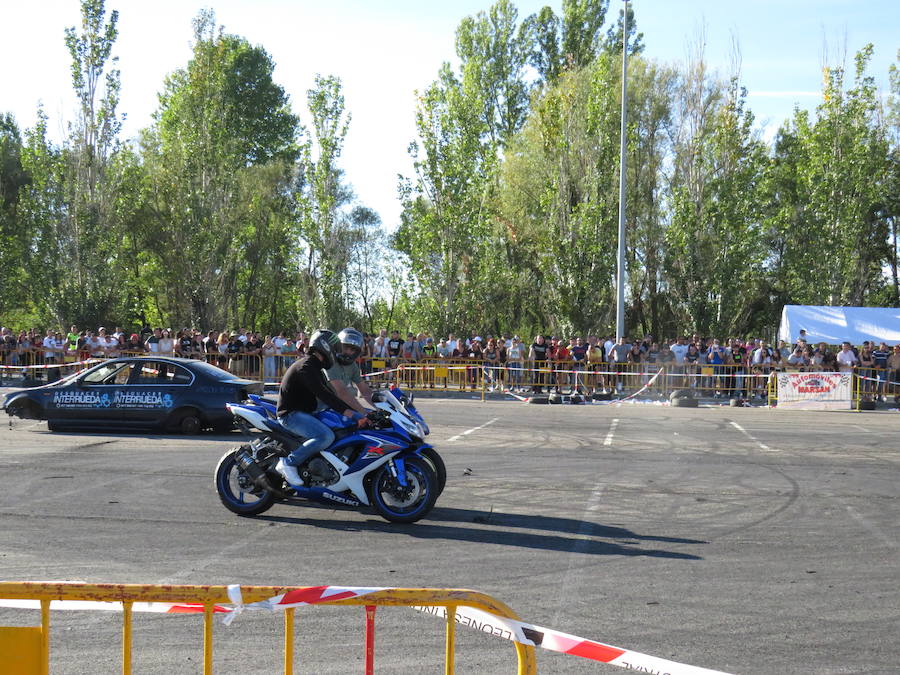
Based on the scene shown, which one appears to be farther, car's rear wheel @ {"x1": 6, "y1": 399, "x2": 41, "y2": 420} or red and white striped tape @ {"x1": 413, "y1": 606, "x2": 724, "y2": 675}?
car's rear wheel @ {"x1": 6, "y1": 399, "x2": 41, "y2": 420}

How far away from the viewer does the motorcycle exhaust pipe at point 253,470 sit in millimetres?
9062

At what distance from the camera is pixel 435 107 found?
41312 millimetres

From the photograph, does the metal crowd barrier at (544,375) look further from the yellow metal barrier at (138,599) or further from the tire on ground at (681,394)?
the yellow metal barrier at (138,599)

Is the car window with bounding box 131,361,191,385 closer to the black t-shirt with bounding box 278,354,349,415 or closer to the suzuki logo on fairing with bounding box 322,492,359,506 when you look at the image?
the black t-shirt with bounding box 278,354,349,415

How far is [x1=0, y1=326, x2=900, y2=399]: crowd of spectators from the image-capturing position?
2660 cm

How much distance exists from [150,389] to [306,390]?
8.01 metres

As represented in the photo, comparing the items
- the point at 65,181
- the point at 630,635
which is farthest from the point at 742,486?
the point at 65,181

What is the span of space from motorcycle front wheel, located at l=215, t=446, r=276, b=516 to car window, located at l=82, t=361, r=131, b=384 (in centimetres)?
754

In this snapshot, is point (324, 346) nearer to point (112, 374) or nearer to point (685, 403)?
point (112, 374)

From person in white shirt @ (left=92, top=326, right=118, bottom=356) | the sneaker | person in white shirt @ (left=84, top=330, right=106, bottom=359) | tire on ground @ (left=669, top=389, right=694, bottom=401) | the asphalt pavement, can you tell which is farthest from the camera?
person in white shirt @ (left=92, top=326, right=118, bottom=356)

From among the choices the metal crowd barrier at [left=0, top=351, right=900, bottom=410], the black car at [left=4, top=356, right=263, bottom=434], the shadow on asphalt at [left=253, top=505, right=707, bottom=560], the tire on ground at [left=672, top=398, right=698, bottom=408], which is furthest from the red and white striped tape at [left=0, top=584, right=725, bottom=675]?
the metal crowd barrier at [left=0, top=351, right=900, bottom=410]

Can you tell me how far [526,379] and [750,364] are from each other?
21.8ft

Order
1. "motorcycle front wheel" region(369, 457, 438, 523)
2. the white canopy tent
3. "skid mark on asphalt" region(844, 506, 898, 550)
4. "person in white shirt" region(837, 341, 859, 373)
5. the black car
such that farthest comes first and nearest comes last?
the white canopy tent, "person in white shirt" region(837, 341, 859, 373), the black car, "motorcycle front wheel" region(369, 457, 438, 523), "skid mark on asphalt" region(844, 506, 898, 550)

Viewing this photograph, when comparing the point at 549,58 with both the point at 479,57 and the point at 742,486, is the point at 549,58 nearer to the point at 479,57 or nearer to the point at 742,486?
the point at 479,57
